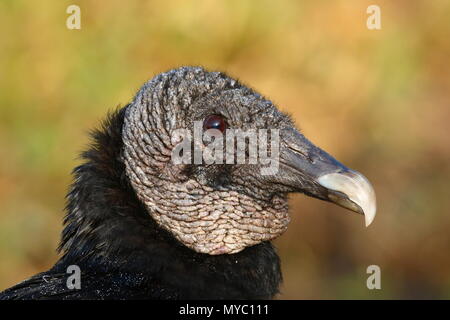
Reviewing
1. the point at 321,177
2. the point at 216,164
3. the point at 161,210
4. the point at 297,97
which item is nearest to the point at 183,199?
the point at 161,210

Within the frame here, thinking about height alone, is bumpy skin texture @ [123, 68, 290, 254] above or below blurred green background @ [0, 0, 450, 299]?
below

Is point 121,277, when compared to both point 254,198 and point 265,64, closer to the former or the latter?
point 254,198

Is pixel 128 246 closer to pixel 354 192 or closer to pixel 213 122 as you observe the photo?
pixel 213 122

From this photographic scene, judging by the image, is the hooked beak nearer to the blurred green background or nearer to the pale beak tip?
the pale beak tip

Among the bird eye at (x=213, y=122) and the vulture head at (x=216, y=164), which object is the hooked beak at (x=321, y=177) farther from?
the bird eye at (x=213, y=122)

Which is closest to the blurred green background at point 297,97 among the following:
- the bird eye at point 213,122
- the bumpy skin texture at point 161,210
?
the bumpy skin texture at point 161,210

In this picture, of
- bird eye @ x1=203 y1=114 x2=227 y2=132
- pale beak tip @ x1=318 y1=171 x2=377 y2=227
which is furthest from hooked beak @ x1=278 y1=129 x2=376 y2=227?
bird eye @ x1=203 y1=114 x2=227 y2=132
